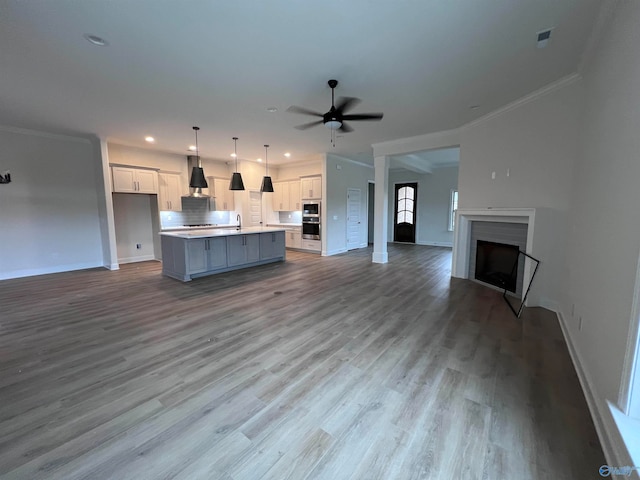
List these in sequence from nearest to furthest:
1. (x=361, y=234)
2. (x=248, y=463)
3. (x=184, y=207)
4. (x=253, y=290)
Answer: (x=248, y=463), (x=253, y=290), (x=184, y=207), (x=361, y=234)

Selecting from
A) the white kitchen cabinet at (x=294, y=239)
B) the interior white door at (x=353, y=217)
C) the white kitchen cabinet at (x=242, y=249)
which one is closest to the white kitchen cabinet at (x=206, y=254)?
A: the white kitchen cabinet at (x=242, y=249)

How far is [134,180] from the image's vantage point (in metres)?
6.43

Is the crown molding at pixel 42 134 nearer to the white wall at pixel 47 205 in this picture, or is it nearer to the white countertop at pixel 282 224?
the white wall at pixel 47 205

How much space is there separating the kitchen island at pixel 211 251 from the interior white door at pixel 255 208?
2.18 meters

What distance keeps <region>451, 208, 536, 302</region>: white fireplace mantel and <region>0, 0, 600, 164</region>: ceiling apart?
5.41 feet

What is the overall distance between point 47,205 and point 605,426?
876 cm

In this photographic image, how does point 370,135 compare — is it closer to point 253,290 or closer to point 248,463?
point 253,290

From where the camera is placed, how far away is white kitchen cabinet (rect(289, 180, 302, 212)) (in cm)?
850

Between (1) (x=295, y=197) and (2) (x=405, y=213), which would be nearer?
(1) (x=295, y=197)

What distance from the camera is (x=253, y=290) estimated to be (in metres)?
4.52

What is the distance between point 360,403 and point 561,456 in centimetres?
115

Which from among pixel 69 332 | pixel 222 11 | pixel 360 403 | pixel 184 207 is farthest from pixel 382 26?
pixel 184 207

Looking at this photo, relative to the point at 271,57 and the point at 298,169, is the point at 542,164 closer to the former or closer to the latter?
the point at 271,57

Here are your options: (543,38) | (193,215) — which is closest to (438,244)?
(543,38)
